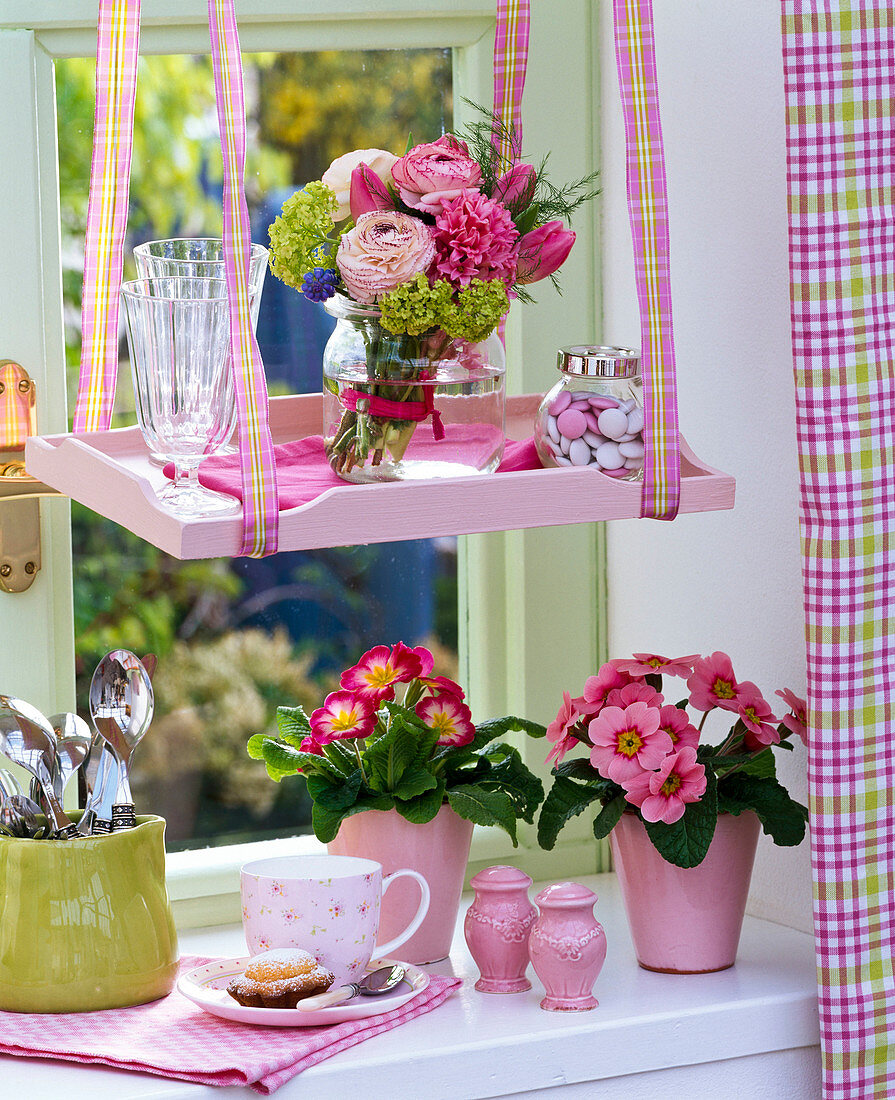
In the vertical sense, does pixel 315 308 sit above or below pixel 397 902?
above

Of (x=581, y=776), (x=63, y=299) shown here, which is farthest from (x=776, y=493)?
(x=63, y=299)

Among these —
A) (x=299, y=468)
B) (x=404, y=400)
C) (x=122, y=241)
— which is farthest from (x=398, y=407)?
(x=122, y=241)

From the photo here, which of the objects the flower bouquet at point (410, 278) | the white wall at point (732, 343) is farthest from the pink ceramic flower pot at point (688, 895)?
the flower bouquet at point (410, 278)

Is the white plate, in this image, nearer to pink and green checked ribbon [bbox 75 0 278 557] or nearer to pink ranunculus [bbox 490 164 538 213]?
pink and green checked ribbon [bbox 75 0 278 557]

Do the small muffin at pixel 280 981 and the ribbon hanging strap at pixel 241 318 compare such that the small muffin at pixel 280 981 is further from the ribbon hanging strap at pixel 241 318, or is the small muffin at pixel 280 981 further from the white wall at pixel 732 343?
the white wall at pixel 732 343

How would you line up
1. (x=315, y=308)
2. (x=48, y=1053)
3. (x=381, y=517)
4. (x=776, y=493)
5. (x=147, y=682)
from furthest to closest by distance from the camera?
(x=315, y=308), (x=776, y=493), (x=147, y=682), (x=48, y=1053), (x=381, y=517)

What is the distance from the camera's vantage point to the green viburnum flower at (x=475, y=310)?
0.94m

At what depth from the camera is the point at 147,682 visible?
1.15m

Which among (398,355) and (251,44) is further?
(251,44)

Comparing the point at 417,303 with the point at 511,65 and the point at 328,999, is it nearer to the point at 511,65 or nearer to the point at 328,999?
the point at 511,65

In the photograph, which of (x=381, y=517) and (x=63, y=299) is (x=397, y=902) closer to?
(x=381, y=517)

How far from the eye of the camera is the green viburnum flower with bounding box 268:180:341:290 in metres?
0.97

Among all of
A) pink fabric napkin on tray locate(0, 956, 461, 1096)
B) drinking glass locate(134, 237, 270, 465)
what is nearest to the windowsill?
pink fabric napkin on tray locate(0, 956, 461, 1096)

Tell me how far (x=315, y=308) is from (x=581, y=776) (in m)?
0.52
